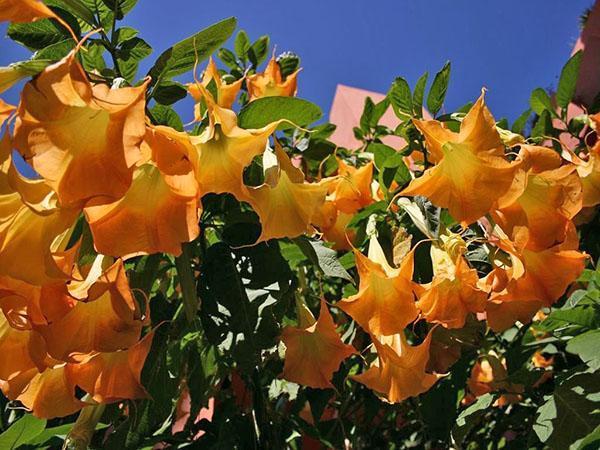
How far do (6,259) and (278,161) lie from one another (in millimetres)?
351

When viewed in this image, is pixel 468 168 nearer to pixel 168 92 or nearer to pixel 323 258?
pixel 323 258

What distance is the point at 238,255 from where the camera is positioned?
106 cm

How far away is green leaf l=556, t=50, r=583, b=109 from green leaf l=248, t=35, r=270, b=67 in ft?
2.97

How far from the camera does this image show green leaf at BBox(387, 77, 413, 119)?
4.03 ft

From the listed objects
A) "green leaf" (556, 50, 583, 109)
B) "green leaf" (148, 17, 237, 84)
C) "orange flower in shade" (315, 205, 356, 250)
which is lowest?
"orange flower in shade" (315, 205, 356, 250)

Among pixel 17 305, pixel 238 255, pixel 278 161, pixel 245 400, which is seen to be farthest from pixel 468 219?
pixel 245 400

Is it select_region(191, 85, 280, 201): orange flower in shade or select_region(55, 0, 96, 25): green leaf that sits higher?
select_region(55, 0, 96, 25): green leaf

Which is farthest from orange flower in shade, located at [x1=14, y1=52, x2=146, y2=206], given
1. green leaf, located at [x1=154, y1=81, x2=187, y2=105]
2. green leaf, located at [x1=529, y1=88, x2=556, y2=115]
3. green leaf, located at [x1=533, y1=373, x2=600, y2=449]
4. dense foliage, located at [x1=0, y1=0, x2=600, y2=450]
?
green leaf, located at [x1=529, y1=88, x2=556, y2=115]

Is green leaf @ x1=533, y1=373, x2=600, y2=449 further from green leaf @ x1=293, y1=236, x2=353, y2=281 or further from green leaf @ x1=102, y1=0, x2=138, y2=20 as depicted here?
green leaf @ x1=102, y1=0, x2=138, y2=20

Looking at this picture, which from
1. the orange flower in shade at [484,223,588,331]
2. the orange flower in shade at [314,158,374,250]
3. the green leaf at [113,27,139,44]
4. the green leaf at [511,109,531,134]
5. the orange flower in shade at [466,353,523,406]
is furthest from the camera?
the green leaf at [511,109,531,134]

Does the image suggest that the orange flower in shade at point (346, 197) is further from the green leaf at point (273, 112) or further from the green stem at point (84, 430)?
the green stem at point (84, 430)

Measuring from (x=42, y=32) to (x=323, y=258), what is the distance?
557mm

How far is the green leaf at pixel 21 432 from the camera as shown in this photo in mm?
1098

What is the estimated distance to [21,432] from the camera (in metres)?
1.11
